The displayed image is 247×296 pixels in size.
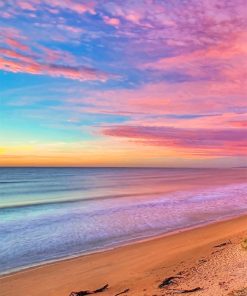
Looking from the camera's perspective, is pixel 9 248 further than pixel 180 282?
Yes

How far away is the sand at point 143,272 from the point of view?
9.24m

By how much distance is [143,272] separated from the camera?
11.3 metres

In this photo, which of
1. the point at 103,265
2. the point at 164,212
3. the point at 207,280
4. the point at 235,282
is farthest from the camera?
the point at 164,212

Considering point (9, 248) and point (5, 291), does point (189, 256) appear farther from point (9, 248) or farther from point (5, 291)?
point (9, 248)

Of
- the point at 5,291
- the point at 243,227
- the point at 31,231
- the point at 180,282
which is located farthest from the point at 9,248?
the point at 243,227

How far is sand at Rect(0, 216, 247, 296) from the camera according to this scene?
924 centimetres

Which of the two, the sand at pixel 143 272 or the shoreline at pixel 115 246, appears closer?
the sand at pixel 143 272

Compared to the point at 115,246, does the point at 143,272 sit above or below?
above

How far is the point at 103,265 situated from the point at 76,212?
49.5 ft

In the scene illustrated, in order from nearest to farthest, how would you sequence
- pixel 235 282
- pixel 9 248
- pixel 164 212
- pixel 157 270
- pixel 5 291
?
pixel 235 282
pixel 5 291
pixel 157 270
pixel 9 248
pixel 164 212

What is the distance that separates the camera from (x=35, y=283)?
10742 mm

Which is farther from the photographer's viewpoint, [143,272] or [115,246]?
[115,246]

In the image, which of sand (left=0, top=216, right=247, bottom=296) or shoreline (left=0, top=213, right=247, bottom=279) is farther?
shoreline (left=0, top=213, right=247, bottom=279)

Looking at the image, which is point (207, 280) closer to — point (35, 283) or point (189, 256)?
point (189, 256)
